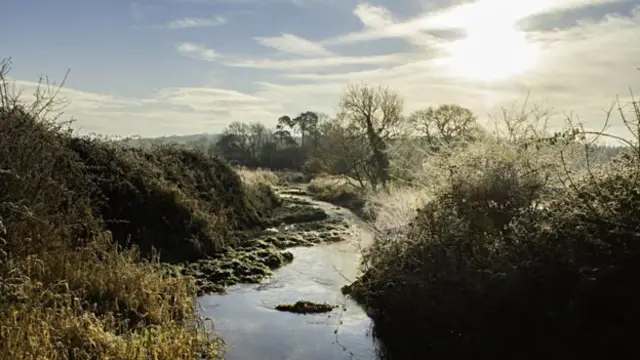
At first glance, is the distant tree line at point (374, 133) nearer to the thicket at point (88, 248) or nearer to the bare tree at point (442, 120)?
the bare tree at point (442, 120)

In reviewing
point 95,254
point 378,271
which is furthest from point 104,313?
point 378,271

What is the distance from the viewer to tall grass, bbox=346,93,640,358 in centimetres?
749

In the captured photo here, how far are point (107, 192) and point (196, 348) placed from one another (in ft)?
26.1

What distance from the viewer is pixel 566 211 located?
8.30 m

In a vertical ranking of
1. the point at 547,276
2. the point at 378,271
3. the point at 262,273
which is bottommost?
the point at 262,273

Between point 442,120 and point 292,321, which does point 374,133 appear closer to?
point 442,120

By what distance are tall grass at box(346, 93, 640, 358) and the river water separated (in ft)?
2.04

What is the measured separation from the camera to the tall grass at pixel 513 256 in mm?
7488

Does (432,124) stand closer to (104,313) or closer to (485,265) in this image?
(485,265)

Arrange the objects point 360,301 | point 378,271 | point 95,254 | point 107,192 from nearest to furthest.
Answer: point 95,254 → point 378,271 → point 360,301 → point 107,192

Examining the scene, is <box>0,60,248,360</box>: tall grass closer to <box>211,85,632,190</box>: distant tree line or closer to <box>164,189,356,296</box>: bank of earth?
<box>164,189,356,296</box>: bank of earth

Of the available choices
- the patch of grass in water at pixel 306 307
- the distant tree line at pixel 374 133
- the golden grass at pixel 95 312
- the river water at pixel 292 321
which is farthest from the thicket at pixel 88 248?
the distant tree line at pixel 374 133

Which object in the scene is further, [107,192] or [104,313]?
[107,192]

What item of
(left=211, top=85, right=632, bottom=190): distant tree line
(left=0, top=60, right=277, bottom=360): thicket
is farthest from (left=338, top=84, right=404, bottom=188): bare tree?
(left=0, top=60, right=277, bottom=360): thicket
